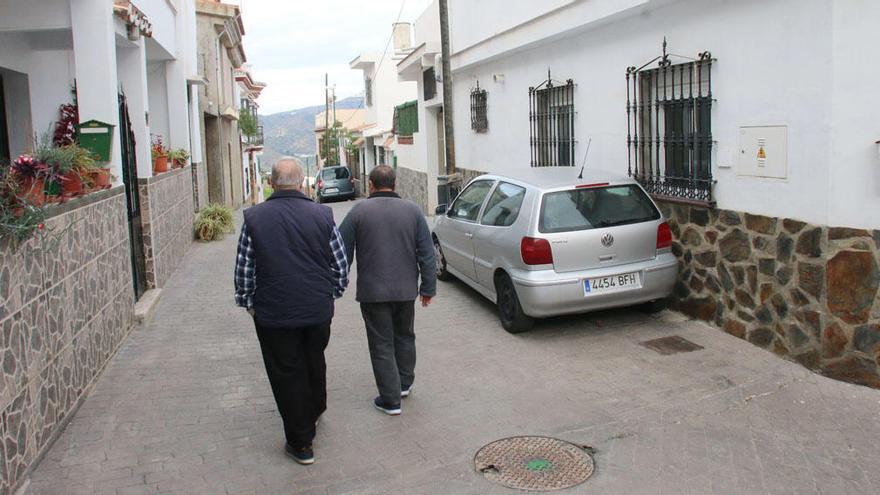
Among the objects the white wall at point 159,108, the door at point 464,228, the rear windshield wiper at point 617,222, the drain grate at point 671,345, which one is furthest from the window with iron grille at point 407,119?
the drain grate at point 671,345

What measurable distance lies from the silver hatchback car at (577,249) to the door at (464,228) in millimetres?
750

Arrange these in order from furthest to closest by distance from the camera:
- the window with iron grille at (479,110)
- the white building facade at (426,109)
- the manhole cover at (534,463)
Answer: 1. the white building facade at (426,109)
2. the window with iron grille at (479,110)
3. the manhole cover at (534,463)

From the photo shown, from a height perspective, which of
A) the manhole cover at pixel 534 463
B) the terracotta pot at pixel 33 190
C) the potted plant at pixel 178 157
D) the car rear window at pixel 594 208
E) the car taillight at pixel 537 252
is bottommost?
the manhole cover at pixel 534 463

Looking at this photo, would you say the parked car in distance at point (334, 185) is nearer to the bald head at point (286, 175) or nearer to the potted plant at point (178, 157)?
the potted plant at point (178, 157)

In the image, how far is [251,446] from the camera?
15.9 feet

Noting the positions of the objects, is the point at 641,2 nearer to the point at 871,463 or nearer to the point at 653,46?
the point at 653,46

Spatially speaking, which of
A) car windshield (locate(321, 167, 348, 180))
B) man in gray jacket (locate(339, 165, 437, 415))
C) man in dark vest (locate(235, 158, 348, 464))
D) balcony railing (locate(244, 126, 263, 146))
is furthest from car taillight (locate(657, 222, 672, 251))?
balcony railing (locate(244, 126, 263, 146))

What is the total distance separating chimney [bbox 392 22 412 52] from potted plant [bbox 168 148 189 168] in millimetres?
16602

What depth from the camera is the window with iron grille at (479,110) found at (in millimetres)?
13977

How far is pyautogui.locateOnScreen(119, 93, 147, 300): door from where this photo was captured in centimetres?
860

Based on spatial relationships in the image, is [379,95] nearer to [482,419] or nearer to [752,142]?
[752,142]

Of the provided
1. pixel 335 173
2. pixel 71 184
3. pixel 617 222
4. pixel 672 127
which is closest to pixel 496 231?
pixel 617 222

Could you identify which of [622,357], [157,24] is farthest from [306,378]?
[157,24]

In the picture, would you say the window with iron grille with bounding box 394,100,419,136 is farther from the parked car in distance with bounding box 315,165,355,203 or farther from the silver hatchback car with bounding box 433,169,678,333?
the silver hatchback car with bounding box 433,169,678,333
